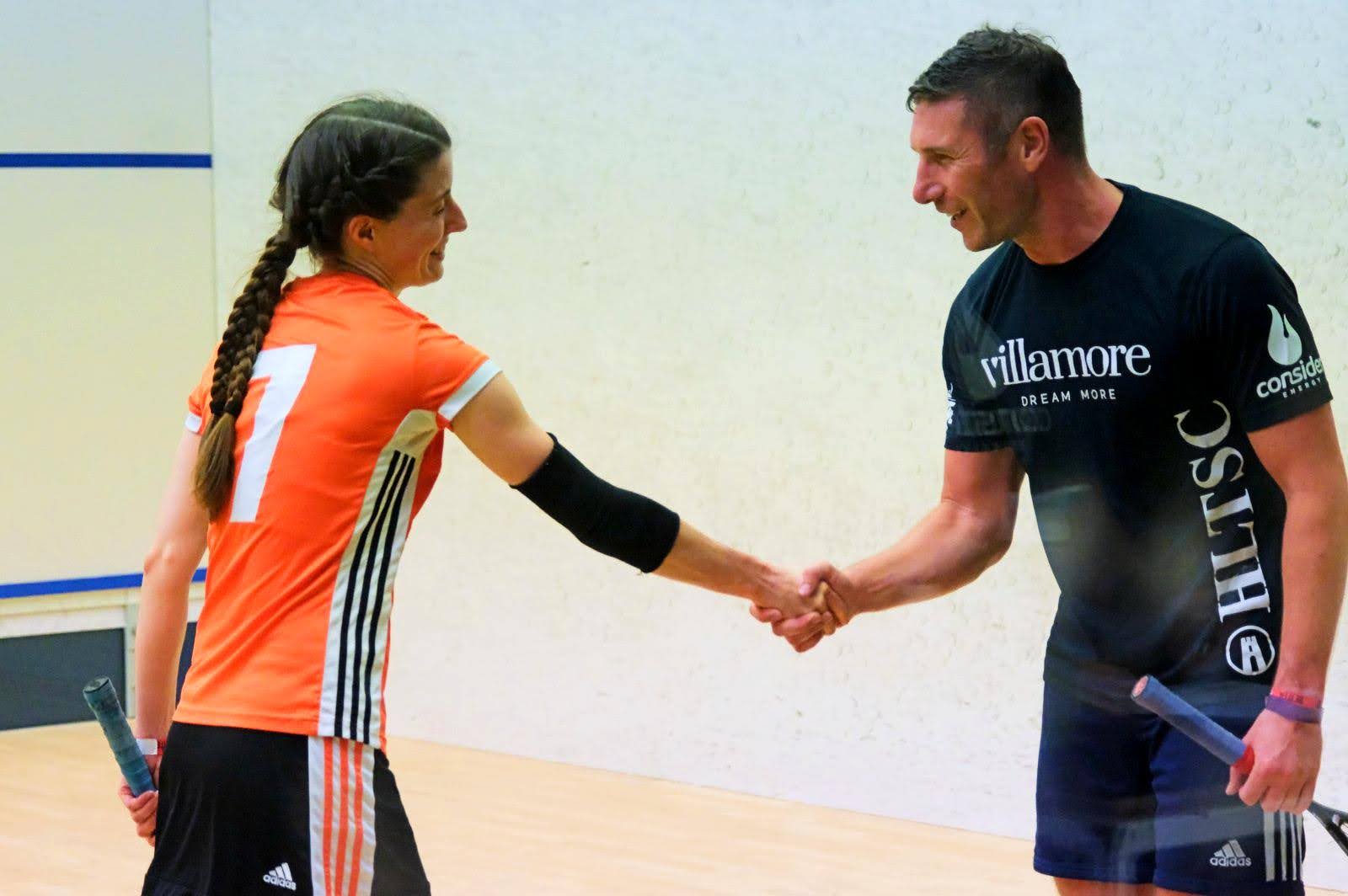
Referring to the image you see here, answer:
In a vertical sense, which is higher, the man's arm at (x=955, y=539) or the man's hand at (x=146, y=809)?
the man's arm at (x=955, y=539)

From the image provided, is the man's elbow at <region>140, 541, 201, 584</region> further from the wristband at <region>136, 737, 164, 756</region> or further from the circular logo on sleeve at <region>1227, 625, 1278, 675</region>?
the circular logo on sleeve at <region>1227, 625, 1278, 675</region>

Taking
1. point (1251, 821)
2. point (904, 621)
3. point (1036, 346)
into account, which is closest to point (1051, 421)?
point (1036, 346)

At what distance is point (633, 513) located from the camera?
2047 millimetres

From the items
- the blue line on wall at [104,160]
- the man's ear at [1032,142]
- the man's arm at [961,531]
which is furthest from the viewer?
the blue line on wall at [104,160]

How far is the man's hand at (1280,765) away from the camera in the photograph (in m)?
1.82

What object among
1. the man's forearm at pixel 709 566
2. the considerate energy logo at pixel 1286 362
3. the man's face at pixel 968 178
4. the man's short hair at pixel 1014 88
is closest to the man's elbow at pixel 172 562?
the man's forearm at pixel 709 566

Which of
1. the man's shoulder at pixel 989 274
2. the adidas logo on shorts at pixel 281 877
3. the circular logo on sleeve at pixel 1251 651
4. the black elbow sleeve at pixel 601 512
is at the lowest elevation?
the adidas logo on shorts at pixel 281 877

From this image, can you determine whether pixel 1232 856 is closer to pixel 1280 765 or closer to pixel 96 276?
pixel 1280 765

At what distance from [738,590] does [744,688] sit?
234 centimetres

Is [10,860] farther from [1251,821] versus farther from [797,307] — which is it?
[1251,821]

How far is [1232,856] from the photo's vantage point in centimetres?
189

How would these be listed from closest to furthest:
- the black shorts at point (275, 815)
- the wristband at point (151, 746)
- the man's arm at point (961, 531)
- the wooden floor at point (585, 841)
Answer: the black shorts at point (275, 815) < the wristband at point (151, 746) < the man's arm at point (961, 531) < the wooden floor at point (585, 841)

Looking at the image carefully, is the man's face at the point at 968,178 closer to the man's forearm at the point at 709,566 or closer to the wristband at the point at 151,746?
the man's forearm at the point at 709,566

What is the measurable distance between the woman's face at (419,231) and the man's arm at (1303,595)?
938 millimetres
